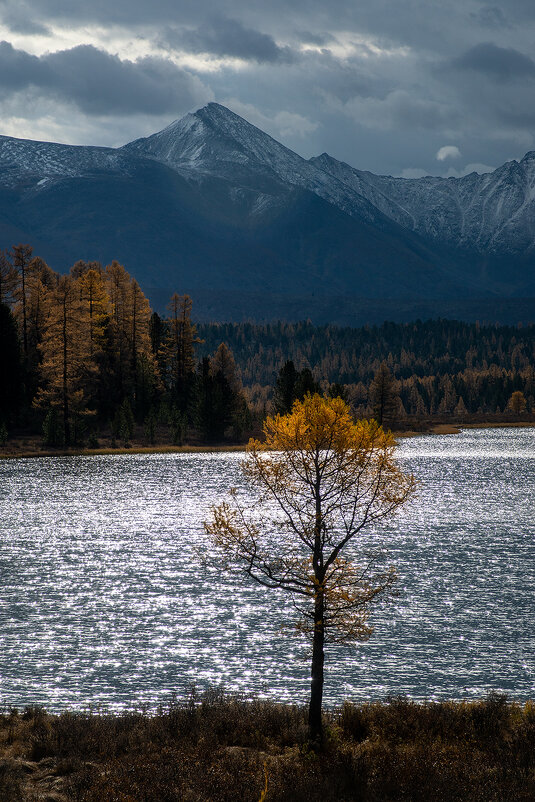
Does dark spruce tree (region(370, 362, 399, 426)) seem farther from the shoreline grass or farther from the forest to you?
the shoreline grass

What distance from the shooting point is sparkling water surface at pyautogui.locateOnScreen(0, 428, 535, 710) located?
25391 mm

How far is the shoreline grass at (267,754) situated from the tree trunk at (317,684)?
0.29 meters

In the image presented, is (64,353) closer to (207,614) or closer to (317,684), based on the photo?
(207,614)

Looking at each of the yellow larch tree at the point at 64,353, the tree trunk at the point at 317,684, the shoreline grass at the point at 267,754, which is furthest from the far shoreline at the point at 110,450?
the shoreline grass at the point at 267,754

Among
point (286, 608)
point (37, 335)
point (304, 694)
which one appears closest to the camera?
point (304, 694)

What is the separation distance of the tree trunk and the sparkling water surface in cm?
471

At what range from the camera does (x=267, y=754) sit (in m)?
18.7

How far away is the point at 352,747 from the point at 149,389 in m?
104

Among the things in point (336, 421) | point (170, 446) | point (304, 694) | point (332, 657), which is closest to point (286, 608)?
point (332, 657)

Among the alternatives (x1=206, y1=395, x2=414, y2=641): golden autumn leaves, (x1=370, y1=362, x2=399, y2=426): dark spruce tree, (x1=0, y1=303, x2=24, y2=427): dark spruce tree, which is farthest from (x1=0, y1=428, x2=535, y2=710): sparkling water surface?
(x1=370, y1=362, x2=399, y2=426): dark spruce tree

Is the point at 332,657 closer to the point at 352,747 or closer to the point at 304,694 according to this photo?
the point at 304,694

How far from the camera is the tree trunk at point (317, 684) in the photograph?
1947 centimetres

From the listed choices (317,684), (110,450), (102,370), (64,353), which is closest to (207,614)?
(317,684)

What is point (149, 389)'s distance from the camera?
120062mm
